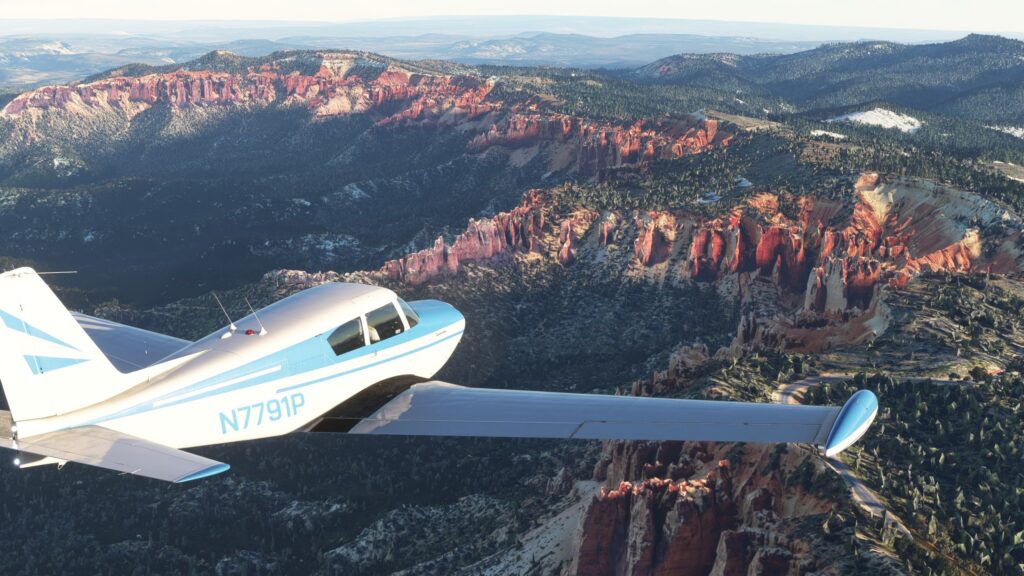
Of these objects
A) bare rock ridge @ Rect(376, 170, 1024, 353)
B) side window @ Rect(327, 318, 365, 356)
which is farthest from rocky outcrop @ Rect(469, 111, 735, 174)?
side window @ Rect(327, 318, 365, 356)

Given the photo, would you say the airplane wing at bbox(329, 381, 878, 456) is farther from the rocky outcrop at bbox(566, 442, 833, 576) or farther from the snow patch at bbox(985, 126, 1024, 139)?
the snow patch at bbox(985, 126, 1024, 139)

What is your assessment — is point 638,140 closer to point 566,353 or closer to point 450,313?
point 566,353

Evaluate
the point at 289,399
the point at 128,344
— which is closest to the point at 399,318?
the point at 289,399

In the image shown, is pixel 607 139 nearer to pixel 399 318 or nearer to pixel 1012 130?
pixel 1012 130

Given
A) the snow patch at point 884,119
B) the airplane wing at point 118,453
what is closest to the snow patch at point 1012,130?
the snow patch at point 884,119

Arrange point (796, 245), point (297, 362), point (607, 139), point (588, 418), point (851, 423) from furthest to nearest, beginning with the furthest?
1. point (607, 139)
2. point (796, 245)
3. point (297, 362)
4. point (588, 418)
5. point (851, 423)
